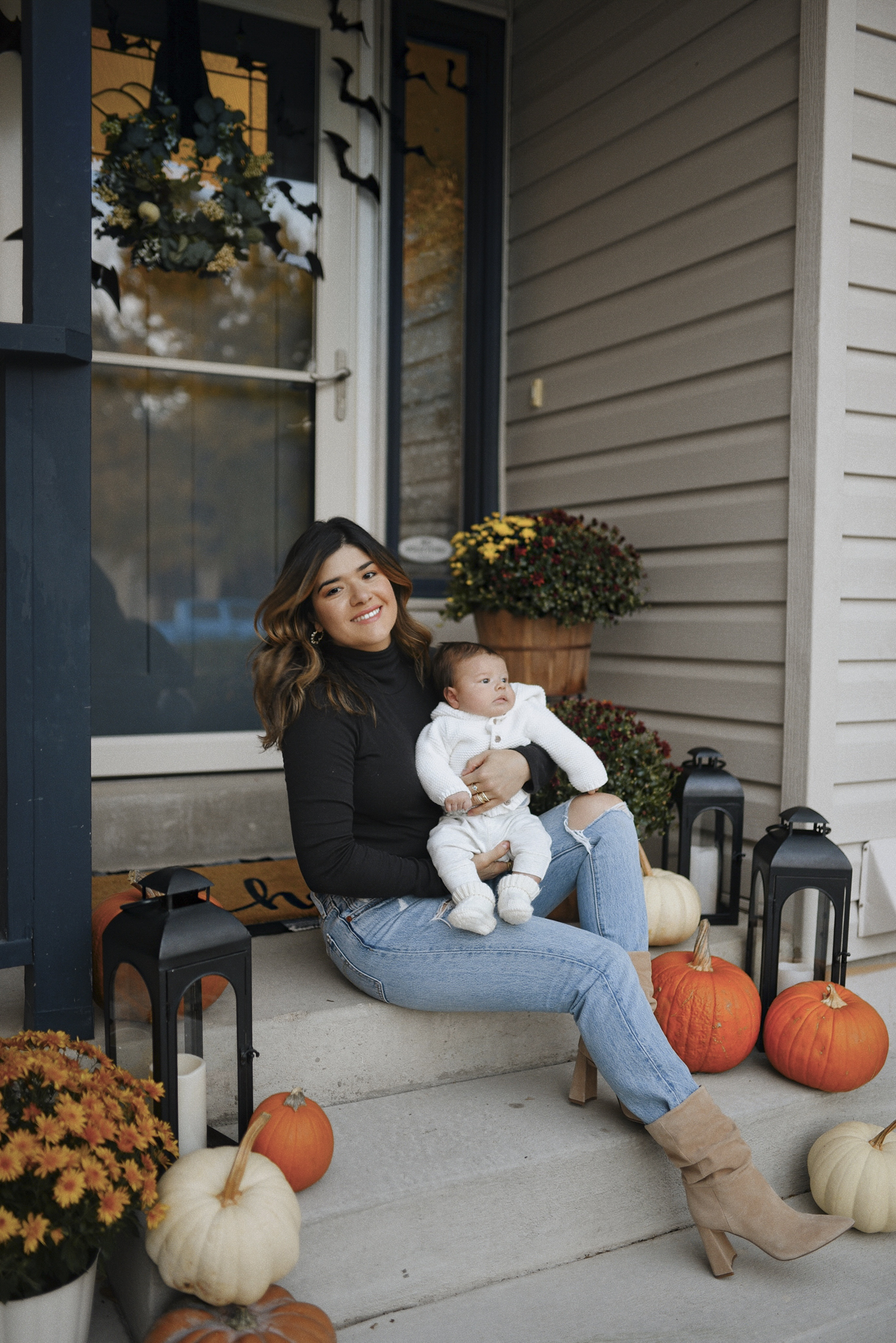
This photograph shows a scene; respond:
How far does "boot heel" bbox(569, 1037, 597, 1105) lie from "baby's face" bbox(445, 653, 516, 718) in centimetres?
67

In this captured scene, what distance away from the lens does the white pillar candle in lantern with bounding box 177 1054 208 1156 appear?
170 centimetres

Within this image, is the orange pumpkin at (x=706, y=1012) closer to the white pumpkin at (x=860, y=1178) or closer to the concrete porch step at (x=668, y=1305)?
the white pumpkin at (x=860, y=1178)

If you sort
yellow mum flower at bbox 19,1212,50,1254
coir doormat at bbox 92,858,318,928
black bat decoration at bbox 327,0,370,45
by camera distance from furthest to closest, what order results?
black bat decoration at bbox 327,0,370,45 → coir doormat at bbox 92,858,318,928 → yellow mum flower at bbox 19,1212,50,1254

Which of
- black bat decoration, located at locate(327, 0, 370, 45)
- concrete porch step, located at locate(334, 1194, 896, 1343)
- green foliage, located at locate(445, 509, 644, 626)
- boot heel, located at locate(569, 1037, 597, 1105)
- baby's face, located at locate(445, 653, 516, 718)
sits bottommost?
concrete porch step, located at locate(334, 1194, 896, 1343)

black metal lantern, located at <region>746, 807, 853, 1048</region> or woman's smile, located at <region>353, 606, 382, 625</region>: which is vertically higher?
woman's smile, located at <region>353, 606, 382, 625</region>

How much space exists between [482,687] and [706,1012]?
31.5 inches

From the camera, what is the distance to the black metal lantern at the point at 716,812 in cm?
267

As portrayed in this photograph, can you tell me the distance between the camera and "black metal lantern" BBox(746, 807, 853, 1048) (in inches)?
91.5

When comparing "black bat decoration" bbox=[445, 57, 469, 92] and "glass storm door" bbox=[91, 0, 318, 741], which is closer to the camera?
"glass storm door" bbox=[91, 0, 318, 741]

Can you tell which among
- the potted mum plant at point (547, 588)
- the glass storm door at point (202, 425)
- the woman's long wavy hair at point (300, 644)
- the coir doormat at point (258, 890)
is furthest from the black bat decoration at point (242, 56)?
the coir doormat at point (258, 890)

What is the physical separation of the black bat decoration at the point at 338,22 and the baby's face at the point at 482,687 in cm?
247

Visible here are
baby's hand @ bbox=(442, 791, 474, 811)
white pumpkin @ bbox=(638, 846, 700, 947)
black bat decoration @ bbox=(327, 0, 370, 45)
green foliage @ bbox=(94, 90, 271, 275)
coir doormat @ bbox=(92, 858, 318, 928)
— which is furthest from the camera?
black bat decoration @ bbox=(327, 0, 370, 45)

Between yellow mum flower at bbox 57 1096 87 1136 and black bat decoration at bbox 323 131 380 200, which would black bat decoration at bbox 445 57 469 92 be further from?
yellow mum flower at bbox 57 1096 87 1136

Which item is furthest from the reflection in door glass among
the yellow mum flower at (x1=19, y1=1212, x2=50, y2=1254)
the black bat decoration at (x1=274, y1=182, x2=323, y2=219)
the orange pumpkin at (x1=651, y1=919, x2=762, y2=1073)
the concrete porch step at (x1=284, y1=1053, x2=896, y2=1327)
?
the yellow mum flower at (x1=19, y1=1212, x2=50, y2=1254)
